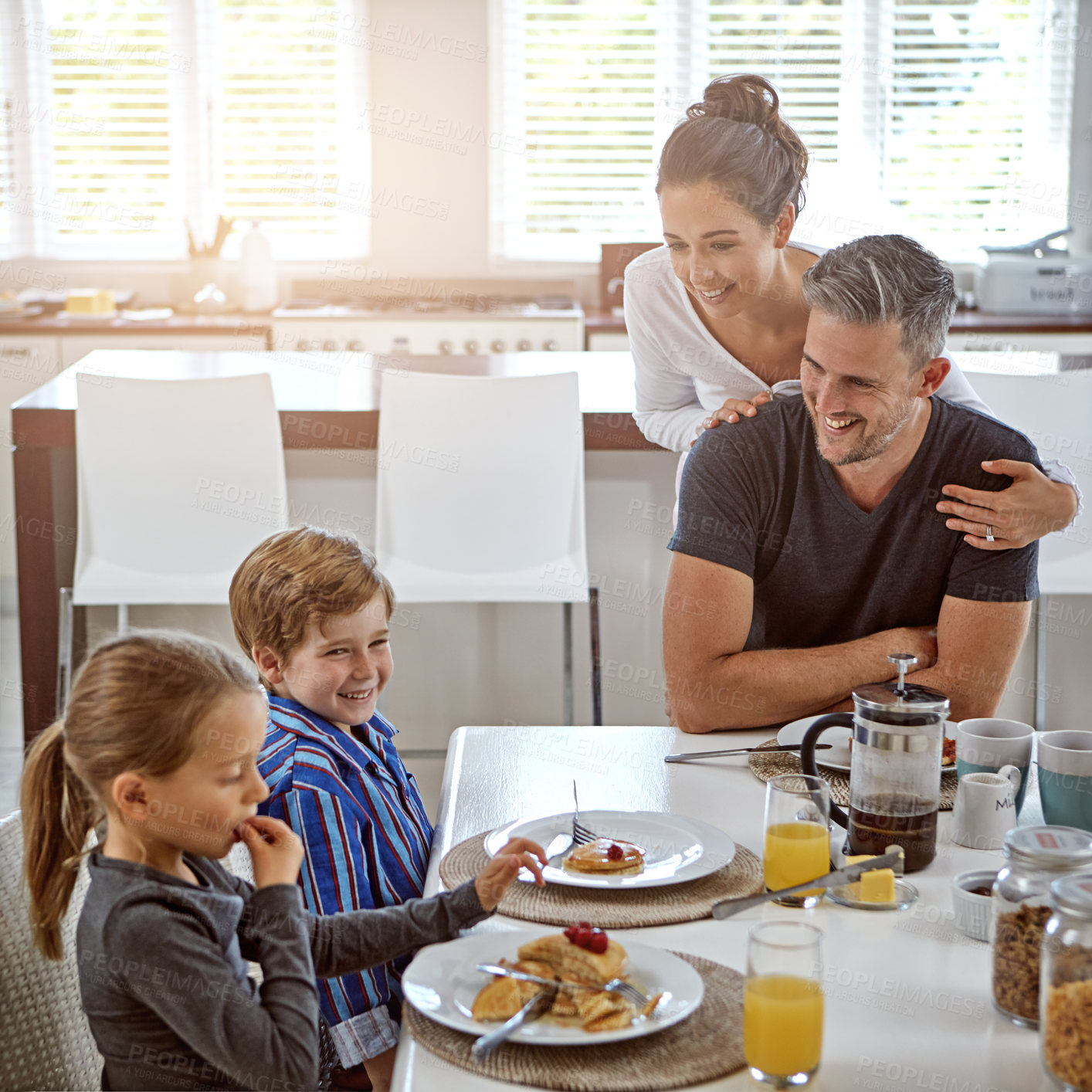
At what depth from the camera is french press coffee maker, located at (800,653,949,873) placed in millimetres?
1137

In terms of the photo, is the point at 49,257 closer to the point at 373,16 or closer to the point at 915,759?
the point at 373,16

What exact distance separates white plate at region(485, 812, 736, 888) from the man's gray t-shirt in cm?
46

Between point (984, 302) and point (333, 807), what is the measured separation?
3908mm

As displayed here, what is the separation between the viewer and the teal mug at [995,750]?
1.25 metres

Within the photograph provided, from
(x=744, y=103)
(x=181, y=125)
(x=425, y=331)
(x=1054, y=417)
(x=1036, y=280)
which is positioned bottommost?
(x=1054, y=417)

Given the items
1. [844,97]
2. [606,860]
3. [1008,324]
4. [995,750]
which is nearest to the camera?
[606,860]

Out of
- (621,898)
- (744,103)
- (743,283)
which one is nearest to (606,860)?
(621,898)

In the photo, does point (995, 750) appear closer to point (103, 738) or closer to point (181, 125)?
point (103, 738)

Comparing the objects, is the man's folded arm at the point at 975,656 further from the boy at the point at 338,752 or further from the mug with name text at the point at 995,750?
the boy at the point at 338,752

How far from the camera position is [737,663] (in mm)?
1549

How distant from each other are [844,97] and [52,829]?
454cm

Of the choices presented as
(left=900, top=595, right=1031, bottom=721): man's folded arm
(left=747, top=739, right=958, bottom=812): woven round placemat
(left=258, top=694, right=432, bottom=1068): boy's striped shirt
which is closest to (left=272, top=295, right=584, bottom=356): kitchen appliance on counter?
(left=900, top=595, right=1031, bottom=721): man's folded arm

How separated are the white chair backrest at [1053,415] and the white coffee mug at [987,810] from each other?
143 cm

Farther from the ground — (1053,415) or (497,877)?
(1053,415)
